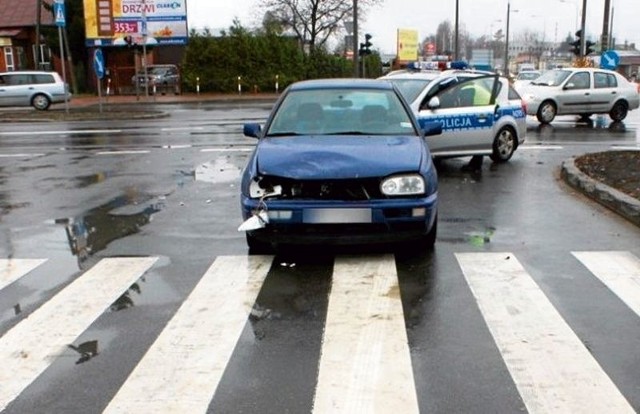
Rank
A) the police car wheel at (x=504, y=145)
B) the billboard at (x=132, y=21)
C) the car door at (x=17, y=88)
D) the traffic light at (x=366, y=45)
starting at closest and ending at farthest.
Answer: the police car wheel at (x=504, y=145) → the car door at (x=17, y=88) → the traffic light at (x=366, y=45) → the billboard at (x=132, y=21)

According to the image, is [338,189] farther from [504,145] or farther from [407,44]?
[407,44]

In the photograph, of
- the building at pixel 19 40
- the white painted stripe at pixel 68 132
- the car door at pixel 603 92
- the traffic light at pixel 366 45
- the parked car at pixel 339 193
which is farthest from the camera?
the building at pixel 19 40

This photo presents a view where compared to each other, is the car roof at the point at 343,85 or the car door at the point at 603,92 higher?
the car roof at the point at 343,85

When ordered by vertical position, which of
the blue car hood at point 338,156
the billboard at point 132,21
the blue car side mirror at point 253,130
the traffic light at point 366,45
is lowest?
the blue car hood at point 338,156

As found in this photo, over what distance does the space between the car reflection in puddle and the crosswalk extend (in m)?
0.68

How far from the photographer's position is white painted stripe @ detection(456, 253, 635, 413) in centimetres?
361

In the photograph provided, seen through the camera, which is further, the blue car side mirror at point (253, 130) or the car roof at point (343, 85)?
the car roof at point (343, 85)

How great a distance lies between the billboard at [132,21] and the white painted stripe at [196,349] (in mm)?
37792

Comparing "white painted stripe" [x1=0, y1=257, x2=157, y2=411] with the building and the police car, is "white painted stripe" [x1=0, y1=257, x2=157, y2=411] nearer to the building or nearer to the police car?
the police car

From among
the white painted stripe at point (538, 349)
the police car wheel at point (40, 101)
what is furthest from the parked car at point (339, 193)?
the police car wheel at point (40, 101)

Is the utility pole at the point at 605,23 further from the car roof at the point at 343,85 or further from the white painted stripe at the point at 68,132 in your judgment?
the car roof at the point at 343,85

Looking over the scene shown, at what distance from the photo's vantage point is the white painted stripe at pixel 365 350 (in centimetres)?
362

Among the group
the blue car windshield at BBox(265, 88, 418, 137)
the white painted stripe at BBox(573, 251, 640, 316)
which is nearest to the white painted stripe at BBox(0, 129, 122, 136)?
the blue car windshield at BBox(265, 88, 418, 137)

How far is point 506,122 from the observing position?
40.0ft
